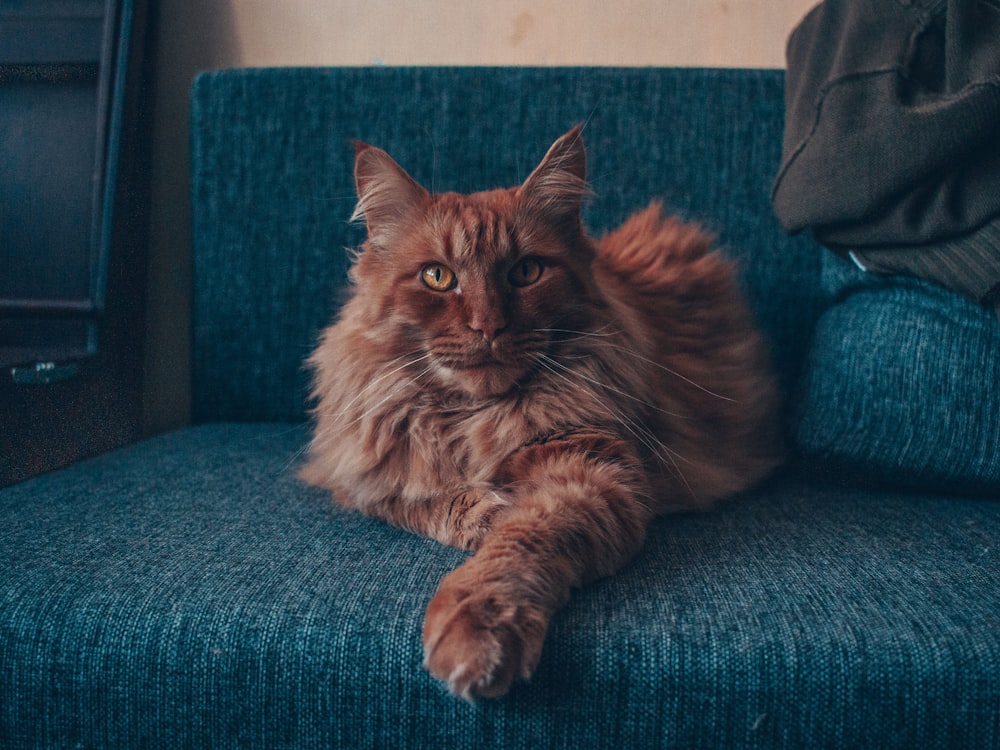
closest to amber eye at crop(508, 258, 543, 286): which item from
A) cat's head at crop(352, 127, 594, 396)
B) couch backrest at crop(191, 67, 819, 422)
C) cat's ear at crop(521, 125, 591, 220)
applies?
cat's head at crop(352, 127, 594, 396)

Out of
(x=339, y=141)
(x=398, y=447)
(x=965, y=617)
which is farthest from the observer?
(x=339, y=141)

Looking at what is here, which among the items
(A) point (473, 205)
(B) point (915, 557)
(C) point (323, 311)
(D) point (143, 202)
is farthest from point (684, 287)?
(D) point (143, 202)

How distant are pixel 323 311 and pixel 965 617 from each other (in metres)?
1.41

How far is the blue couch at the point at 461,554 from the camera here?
0.78 m

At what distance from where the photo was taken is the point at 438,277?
1.16 m

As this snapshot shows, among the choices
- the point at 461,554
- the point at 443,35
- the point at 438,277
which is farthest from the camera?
the point at 443,35

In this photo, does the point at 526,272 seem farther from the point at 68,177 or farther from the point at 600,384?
the point at 68,177

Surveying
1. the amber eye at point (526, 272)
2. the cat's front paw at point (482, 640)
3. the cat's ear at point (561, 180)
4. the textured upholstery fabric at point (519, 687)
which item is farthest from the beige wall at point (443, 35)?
the cat's front paw at point (482, 640)

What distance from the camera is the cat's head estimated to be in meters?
1.09

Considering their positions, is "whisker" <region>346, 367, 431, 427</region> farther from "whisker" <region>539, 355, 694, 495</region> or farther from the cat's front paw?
the cat's front paw

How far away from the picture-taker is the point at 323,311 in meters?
1.75

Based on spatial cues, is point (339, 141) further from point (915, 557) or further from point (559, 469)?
point (915, 557)

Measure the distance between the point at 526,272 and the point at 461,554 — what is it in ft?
1.52

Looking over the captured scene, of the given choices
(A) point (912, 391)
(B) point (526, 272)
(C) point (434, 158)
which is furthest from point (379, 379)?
(A) point (912, 391)
